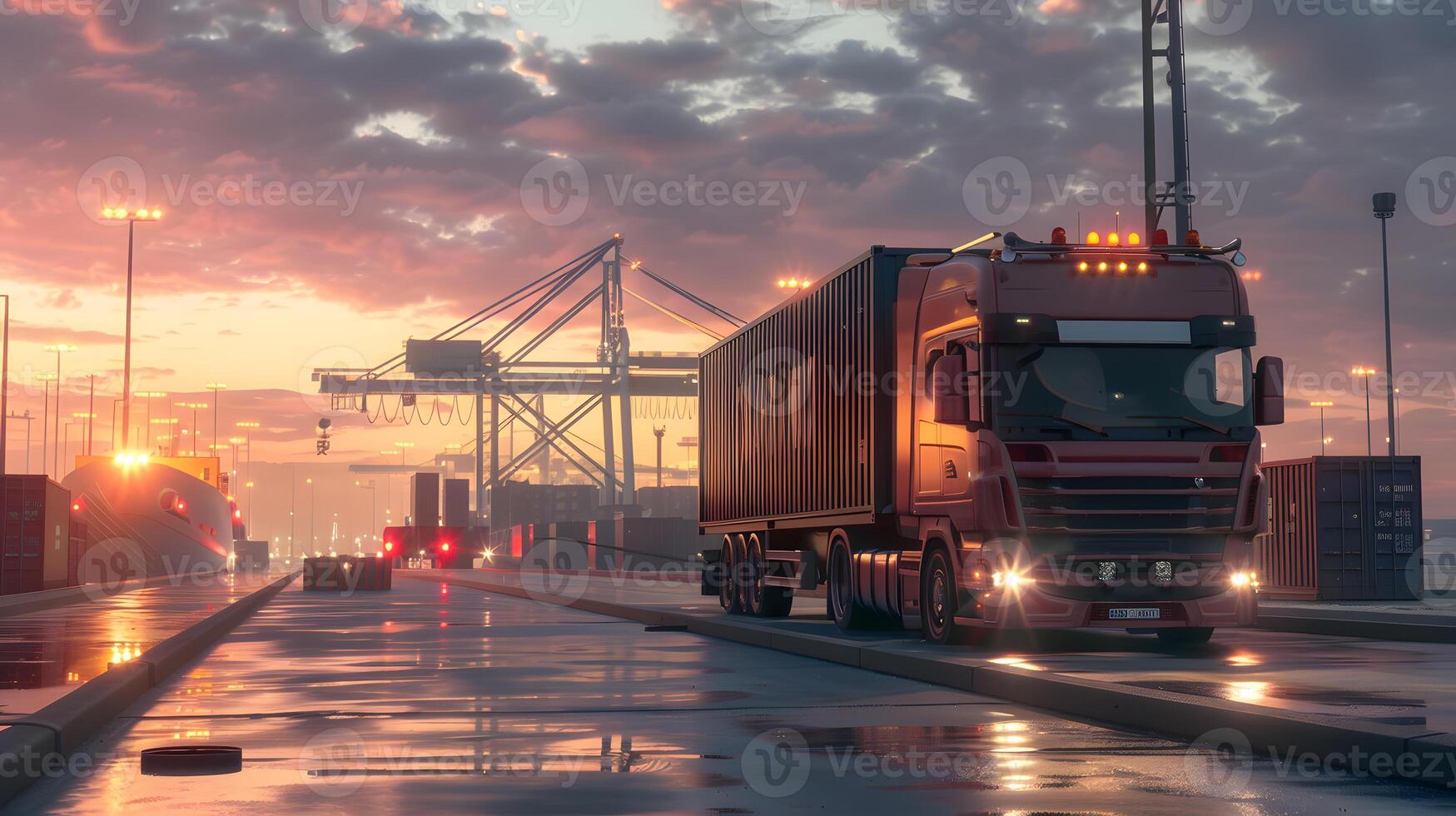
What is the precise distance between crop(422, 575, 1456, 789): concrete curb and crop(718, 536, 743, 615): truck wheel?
30.7 ft

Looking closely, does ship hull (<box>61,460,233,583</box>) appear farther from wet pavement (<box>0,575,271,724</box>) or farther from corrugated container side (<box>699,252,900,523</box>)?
corrugated container side (<box>699,252,900,523</box>)

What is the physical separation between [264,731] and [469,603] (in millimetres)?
23456

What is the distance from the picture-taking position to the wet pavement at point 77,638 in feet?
35.5

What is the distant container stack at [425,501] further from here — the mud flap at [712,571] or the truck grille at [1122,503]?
the truck grille at [1122,503]

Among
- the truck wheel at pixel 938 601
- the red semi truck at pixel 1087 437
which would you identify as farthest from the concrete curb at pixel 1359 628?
the truck wheel at pixel 938 601

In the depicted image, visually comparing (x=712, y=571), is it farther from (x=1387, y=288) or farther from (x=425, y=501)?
(x=425, y=501)

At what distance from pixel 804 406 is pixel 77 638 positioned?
8.58 m

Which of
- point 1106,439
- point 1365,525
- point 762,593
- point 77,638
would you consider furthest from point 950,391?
point 1365,525

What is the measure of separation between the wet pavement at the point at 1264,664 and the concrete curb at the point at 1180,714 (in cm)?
32

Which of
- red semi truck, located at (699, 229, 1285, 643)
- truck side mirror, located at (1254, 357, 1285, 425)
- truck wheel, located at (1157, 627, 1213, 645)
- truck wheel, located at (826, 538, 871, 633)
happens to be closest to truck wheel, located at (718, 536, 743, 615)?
truck wheel, located at (826, 538, 871, 633)

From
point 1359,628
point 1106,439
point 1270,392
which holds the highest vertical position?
point 1270,392

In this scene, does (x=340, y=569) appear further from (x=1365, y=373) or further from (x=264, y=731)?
(x=1365, y=373)

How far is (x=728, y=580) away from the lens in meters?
25.4

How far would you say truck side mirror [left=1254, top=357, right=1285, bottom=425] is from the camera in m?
14.6
